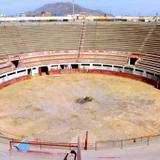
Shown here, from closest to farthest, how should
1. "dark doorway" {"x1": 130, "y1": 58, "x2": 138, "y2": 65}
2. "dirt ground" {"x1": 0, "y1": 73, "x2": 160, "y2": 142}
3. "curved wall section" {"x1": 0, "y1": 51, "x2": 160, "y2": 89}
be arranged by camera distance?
"dirt ground" {"x1": 0, "y1": 73, "x2": 160, "y2": 142} < "curved wall section" {"x1": 0, "y1": 51, "x2": 160, "y2": 89} < "dark doorway" {"x1": 130, "y1": 58, "x2": 138, "y2": 65}

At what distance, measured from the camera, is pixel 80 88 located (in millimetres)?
46875

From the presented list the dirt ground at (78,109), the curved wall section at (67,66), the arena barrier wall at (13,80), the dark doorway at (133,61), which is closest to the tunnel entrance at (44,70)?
the curved wall section at (67,66)

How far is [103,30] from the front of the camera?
62500 millimetres

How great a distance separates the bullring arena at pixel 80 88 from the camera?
89.9 feet

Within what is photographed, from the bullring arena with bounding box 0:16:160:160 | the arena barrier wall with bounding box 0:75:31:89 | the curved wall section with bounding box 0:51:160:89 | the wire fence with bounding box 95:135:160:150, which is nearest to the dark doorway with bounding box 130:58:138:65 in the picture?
the bullring arena with bounding box 0:16:160:160

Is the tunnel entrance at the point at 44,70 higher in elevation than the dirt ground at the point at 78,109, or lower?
higher

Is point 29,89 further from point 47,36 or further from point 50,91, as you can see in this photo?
point 47,36

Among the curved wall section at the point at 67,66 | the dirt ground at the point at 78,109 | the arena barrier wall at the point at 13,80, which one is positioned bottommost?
the dirt ground at the point at 78,109

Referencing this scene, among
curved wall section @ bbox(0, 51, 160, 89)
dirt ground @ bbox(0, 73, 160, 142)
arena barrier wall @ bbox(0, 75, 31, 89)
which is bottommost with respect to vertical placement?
dirt ground @ bbox(0, 73, 160, 142)

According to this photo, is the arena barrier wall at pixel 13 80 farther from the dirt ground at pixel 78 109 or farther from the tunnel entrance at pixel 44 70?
the tunnel entrance at pixel 44 70

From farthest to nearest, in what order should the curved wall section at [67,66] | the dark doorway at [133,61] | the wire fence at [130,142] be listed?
the dark doorway at [133,61] → the curved wall section at [67,66] → the wire fence at [130,142]

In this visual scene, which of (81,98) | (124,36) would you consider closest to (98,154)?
(81,98)

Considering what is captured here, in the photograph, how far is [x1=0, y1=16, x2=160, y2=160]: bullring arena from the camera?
27.4m

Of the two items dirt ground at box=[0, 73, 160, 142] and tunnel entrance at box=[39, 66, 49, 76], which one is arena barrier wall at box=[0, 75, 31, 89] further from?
tunnel entrance at box=[39, 66, 49, 76]
